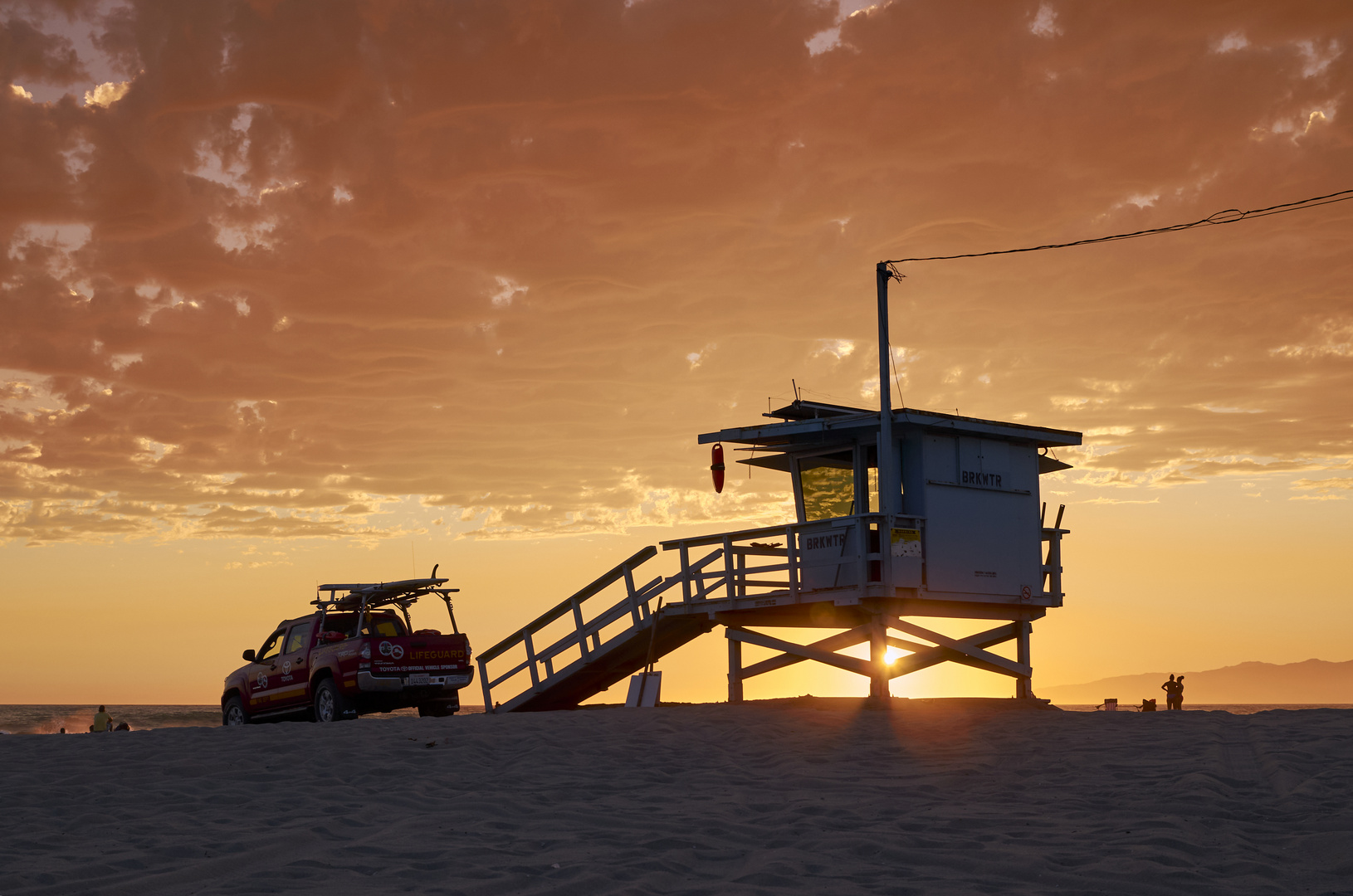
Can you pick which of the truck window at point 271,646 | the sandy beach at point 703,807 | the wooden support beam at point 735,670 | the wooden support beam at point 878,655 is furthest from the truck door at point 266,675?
the wooden support beam at point 878,655

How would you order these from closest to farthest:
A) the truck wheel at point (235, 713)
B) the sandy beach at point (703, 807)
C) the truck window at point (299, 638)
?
the sandy beach at point (703, 807)
the truck window at point (299, 638)
the truck wheel at point (235, 713)

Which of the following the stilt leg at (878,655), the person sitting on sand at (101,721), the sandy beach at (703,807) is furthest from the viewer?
the person sitting on sand at (101,721)

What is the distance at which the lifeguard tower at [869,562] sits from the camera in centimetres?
1927

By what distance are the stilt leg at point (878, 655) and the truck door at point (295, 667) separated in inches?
376

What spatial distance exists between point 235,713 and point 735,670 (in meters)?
9.39

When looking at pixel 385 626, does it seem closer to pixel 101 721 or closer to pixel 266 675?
pixel 266 675

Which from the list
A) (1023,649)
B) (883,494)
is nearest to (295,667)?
(883,494)

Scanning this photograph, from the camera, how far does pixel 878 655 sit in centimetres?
1912

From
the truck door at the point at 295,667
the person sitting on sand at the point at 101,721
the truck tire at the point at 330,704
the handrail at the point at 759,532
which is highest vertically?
the handrail at the point at 759,532

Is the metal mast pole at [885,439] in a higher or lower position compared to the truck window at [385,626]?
higher

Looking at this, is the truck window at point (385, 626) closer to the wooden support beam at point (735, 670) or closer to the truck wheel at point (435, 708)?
the truck wheel at point (435, 708)

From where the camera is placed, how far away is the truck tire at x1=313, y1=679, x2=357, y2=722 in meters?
19.6

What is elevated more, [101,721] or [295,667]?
[295,667]

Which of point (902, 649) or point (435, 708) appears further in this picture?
point (902, 649)
